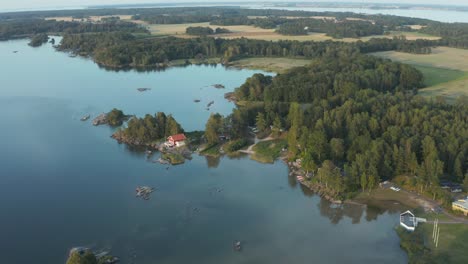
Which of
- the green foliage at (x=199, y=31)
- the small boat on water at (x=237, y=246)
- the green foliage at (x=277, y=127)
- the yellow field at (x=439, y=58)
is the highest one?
the green foliage at (x=199, y=31)

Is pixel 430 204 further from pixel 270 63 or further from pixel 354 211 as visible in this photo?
pixel 270 63

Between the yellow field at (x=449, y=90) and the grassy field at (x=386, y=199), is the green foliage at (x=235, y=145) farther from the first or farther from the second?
the yellow field at (x=449, y=90)

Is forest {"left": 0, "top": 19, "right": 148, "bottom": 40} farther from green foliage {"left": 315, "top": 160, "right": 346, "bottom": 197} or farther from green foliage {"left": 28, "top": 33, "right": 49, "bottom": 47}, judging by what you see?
green foliage {"left": 315, "top": 160, "right": 346, "bottom": 197}

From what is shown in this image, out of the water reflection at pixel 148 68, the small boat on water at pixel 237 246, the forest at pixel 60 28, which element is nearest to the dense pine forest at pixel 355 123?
the small boat on water at pixel 237 246

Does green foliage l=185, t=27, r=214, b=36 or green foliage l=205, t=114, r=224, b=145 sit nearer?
green foliage l=205, t=114, r=224, b=145

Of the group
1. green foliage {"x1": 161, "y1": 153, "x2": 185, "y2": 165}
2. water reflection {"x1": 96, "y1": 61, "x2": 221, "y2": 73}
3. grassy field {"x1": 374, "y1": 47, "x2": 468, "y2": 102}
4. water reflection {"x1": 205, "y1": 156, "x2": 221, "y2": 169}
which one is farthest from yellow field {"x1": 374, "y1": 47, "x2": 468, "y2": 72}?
green foliage {"x1": 161, "y1": 153, "x2": 185, "y2": 165}

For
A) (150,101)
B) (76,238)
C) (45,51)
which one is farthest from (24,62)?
(76,238)
